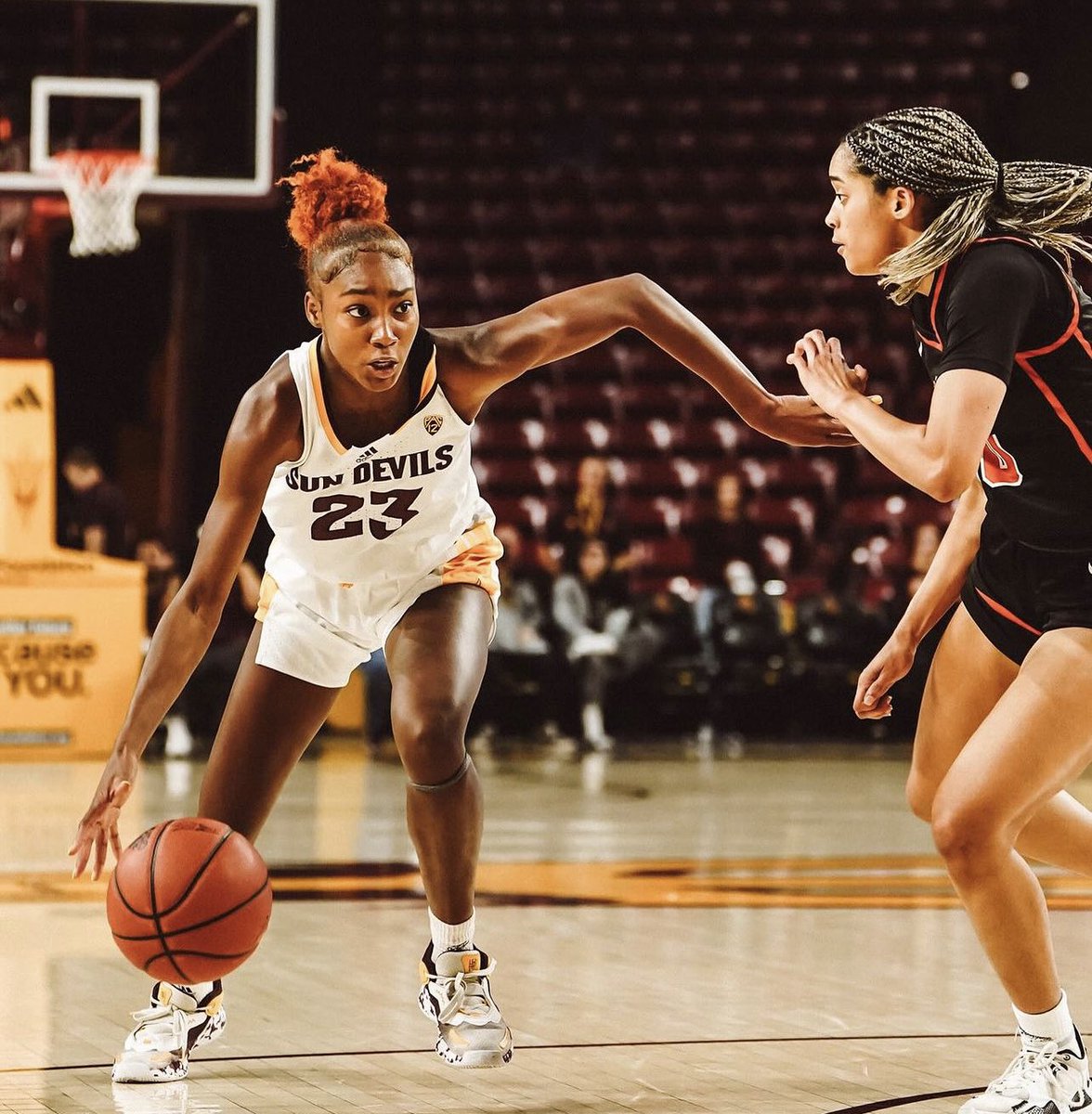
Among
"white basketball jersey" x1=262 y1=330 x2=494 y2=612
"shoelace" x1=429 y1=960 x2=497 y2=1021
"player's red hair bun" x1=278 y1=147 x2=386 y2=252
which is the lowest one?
"shoelace" x1=429 y1=960 x2=497 y2=1021

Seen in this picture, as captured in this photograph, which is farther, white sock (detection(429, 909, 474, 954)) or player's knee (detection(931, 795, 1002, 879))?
white sock (detection(429, 909, 474, 954))

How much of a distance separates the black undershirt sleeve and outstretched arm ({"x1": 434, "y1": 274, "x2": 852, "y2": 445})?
0.85 metres

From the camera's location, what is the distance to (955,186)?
12.6 feet

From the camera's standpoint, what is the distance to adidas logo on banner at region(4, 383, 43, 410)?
490 inches

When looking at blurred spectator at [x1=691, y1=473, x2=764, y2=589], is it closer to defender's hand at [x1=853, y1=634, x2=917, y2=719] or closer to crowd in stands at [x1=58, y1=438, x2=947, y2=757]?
crowd in stands at [x1=58, y1=438, x2=947, y2=757]

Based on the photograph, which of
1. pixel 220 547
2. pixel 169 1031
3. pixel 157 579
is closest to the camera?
pixel 220 547

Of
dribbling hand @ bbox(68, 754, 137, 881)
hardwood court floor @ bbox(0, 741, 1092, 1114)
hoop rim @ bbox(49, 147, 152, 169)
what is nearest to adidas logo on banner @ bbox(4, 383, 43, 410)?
hoop rim @ bbox(49, 147, 152, 169)

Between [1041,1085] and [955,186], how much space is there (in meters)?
1.78

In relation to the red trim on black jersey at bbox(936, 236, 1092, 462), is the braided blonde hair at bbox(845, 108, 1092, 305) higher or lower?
higher

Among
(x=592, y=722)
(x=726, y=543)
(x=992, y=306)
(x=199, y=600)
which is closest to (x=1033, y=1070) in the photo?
(x=992, y=306)

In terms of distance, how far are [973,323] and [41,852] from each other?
5.48 meters

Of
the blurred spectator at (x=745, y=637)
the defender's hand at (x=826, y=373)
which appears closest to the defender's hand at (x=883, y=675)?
the defender's hand at (x=826, y=373)

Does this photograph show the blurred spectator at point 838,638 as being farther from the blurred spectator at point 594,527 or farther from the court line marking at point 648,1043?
the court line marking at point 648,1043

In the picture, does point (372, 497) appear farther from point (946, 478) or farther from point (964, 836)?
point (964, 836)
